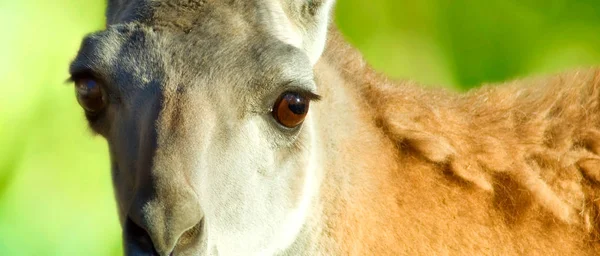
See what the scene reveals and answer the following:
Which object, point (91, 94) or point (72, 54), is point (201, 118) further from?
point (72, 54)

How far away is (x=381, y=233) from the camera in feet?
12.4

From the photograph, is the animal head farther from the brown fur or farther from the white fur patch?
the brown fur

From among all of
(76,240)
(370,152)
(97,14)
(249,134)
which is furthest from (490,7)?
(249,134)

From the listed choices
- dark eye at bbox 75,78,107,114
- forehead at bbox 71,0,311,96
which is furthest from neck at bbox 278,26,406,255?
dark eye at bbox 75,78,107,114

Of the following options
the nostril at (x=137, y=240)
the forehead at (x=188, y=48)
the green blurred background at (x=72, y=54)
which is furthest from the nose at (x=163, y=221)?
the green blurred background at (x=72, y=54)

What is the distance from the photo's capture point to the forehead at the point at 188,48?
3.21 meters

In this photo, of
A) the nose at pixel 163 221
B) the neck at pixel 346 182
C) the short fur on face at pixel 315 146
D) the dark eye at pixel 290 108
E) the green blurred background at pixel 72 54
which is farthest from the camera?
the green blurred background at pixel 72 54

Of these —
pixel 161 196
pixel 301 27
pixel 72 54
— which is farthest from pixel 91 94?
pixel 72 54

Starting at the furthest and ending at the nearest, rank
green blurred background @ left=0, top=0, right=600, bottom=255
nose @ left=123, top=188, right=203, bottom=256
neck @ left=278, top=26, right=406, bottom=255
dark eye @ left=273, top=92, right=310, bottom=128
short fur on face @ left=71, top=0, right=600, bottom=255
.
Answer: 1. green blurred background @ left=0, top=0, right=600, bottom=255
2. neck @ left=278, top=26, right=406, bottom=255
3. dark eye @ left=273, top=92, right=310, bottom=128
4. short fur on face @ left=71, top=0, right=600, bottom=255
5. nose @ left=123, top=188, right=203, bottom=256

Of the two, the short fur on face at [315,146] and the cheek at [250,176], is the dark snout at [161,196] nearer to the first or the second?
the short fur on face at [315,146]

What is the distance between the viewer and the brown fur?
378 centimetres

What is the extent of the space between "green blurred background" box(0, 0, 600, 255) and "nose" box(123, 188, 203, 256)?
18.0 ft

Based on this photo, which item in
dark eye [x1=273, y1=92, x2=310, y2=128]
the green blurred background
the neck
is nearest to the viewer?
dark eye [x1=273, y1=92, x2=310, y2=128]

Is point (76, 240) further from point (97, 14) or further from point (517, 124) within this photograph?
point (517, 124)
